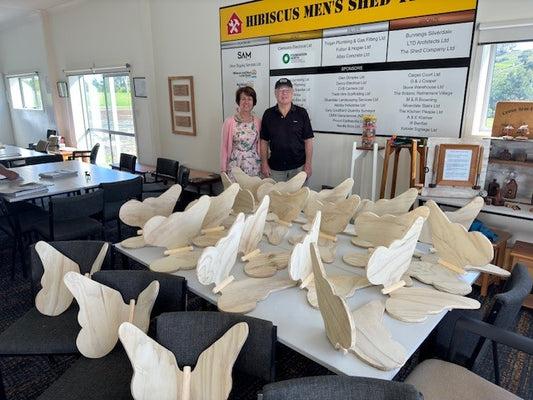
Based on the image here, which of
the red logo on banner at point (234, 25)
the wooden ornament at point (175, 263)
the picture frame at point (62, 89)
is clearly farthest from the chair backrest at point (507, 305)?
the picture frame at point (62, 89)

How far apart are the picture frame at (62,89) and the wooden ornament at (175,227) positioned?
7.12 meters

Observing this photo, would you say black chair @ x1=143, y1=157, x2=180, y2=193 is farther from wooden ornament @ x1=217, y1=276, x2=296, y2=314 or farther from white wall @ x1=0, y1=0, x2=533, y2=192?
wooden ornament @ x1=217, y1=276, x2=296, y2=314

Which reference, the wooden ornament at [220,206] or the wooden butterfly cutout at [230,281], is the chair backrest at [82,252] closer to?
the wooden ornament at [220,206]

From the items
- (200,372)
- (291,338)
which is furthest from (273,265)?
(200,372)

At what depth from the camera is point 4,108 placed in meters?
9.45

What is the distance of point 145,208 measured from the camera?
6.64 feet

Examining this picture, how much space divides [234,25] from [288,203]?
298 cm

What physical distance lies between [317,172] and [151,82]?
124 inches

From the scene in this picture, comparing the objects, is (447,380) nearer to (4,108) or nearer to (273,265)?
(273,265)

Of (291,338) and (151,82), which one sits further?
(151,82)

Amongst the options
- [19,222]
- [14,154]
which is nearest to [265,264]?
[19,222]

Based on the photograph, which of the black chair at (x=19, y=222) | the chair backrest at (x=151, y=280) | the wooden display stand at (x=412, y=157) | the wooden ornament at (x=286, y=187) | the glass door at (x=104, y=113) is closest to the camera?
the chair backrest at (x=151, y=280)

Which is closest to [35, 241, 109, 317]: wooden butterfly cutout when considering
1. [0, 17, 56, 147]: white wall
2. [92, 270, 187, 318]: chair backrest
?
[92, 270, 187, 318]: chair backrest

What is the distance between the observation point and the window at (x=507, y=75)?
8.78ft
